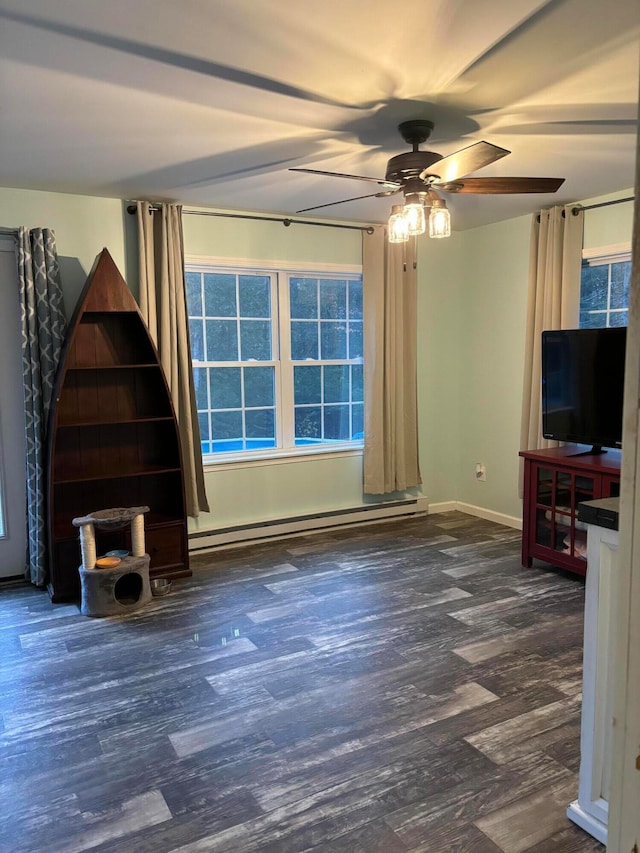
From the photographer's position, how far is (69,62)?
216cm

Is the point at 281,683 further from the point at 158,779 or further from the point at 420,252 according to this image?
the point at 420,252

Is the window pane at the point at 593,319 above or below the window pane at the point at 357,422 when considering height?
above

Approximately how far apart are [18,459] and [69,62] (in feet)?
8.54

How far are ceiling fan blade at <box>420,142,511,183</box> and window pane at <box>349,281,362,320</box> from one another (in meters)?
A: 2.23

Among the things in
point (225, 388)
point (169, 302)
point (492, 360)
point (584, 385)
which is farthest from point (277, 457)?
point (584, 385)

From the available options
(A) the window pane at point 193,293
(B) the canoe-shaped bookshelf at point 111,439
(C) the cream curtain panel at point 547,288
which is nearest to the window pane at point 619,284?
(C) the cream curtain panel at point 547,288

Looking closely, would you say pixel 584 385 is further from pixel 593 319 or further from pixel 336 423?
pixel 336 423

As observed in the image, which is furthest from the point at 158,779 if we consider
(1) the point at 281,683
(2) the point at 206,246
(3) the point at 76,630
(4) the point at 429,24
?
(2) the point at 206,246

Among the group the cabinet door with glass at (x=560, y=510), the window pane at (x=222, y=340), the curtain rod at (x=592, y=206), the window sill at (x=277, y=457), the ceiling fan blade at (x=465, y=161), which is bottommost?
the cabinet door with glass at (x=560, y=510)

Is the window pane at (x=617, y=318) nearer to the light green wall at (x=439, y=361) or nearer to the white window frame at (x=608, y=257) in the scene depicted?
the white window frame at (x=608, y=257)

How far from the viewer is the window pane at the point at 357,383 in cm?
515

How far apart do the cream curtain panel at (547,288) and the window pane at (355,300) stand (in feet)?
→ 4.37

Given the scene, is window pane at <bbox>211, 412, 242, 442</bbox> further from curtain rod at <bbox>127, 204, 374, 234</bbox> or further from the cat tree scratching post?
curtain rod at <bbox>127, 204, 374, 234</bbox>

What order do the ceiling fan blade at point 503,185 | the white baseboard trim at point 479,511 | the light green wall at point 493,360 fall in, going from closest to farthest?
1. the ceiling fan blade at point 503,185
2. the light green wall at point 493,360
3. the white baseboard trim at point 479,511
